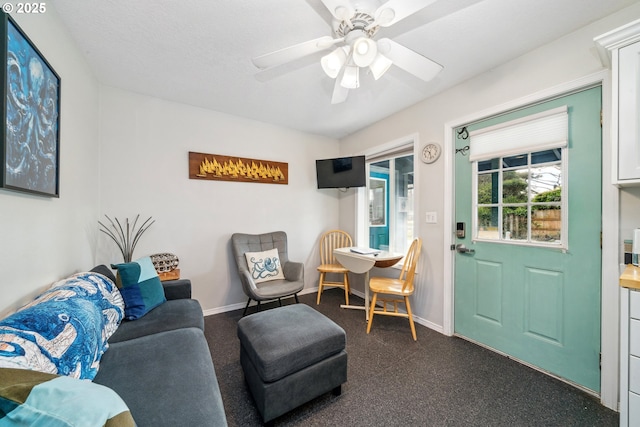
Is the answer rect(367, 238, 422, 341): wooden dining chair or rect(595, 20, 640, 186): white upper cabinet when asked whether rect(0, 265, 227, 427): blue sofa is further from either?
rect(595, 20, 640, 186): white upper cabinet

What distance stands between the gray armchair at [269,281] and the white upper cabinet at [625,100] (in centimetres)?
253

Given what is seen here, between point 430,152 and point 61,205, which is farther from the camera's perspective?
point 430,152

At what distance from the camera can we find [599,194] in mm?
1522

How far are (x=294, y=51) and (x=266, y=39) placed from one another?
1.64 ft

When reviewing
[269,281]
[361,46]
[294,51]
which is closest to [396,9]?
[361,46]

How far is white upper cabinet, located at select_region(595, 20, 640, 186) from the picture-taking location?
1.18 meters

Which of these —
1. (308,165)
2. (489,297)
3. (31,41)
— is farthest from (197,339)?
(308,165)

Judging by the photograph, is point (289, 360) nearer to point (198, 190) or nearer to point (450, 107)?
point (198, 190)

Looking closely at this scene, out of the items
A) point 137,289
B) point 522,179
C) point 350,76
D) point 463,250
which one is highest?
point 350,76

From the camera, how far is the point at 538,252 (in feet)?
5.89

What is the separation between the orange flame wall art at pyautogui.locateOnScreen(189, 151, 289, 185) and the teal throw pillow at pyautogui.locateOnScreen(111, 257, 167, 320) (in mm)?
1262

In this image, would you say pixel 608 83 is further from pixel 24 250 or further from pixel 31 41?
pixel 24 250

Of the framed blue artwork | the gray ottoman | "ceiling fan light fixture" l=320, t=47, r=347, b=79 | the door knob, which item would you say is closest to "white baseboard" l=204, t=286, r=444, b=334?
the door knob

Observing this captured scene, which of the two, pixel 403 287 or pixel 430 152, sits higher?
pixel 430 152
